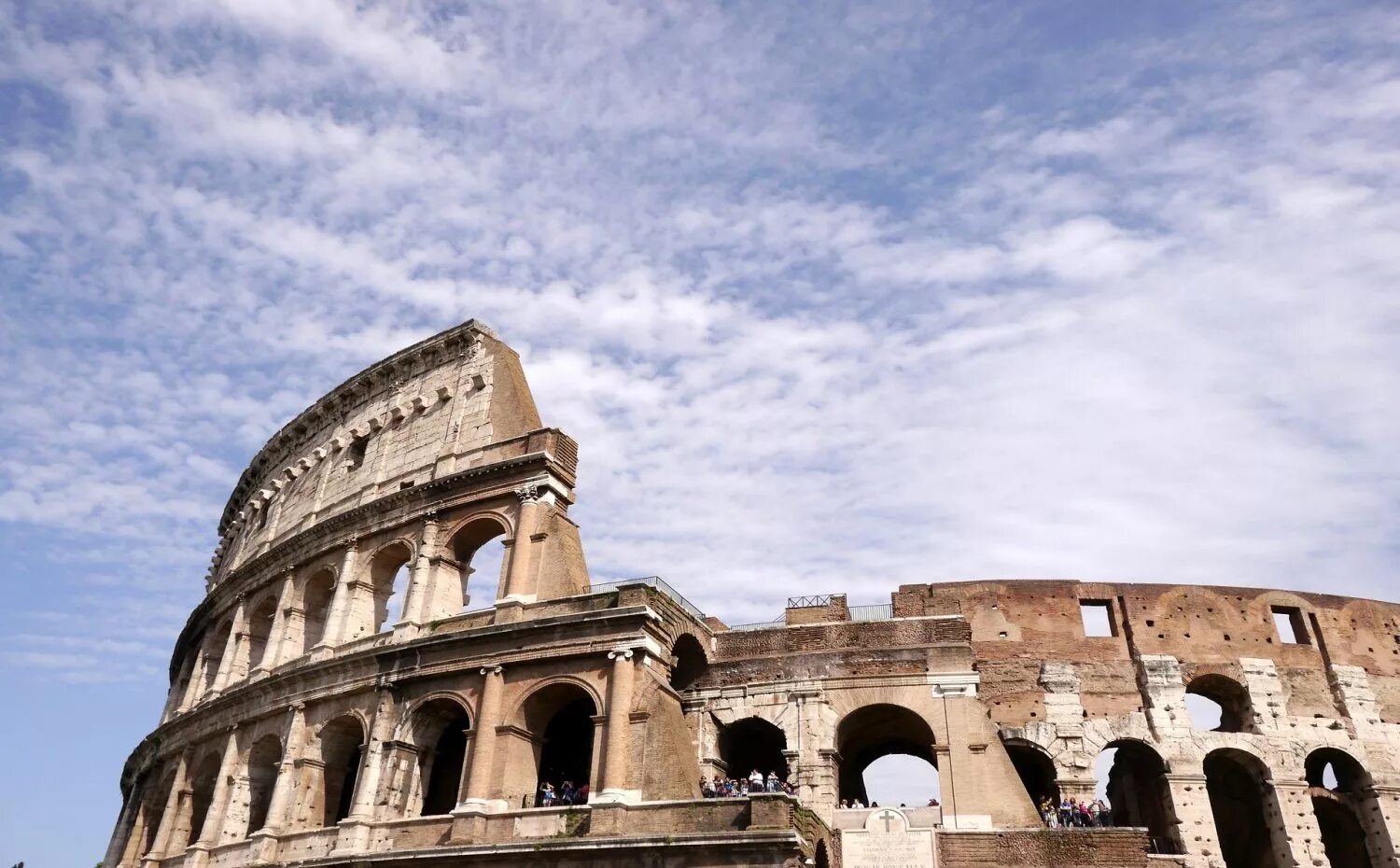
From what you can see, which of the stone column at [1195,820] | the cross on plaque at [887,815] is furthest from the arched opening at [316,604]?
the stone column at [1195,820]

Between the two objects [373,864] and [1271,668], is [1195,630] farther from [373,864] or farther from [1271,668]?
[373,864]

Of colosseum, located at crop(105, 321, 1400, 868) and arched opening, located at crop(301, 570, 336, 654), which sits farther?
arched opening, located at crop(301, 570, 336, 654)

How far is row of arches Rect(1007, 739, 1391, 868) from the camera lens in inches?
850

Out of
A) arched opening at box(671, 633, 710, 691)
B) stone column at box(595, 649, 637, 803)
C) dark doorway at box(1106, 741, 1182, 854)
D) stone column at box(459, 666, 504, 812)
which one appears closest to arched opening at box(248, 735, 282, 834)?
stone column at box(459, 666, 504, 812)

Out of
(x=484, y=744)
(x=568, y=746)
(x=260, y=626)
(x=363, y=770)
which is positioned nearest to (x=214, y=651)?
(x=260, y=626)

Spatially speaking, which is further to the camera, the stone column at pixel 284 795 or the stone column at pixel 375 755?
the stone column at pixel 284 795

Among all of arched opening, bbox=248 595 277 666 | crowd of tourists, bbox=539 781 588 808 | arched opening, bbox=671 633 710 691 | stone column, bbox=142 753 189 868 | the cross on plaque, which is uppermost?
arched opening, bbox=248 595 277 666

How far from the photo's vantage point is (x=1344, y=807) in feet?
74.2

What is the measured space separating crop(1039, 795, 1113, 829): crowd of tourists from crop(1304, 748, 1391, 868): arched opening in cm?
584

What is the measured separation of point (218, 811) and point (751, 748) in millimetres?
11797

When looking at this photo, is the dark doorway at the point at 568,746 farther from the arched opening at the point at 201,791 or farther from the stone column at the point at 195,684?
the stone column at the point at 195,684

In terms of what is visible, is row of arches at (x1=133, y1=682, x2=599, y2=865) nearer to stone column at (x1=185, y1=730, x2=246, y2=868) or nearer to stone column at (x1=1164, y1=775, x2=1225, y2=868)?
stone column at (x1=185, y1=730, x2=246, y2=868)

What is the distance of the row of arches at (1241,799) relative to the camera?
70.8ft

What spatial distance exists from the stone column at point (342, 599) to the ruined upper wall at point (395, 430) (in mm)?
1401
